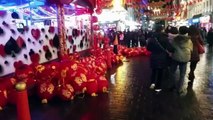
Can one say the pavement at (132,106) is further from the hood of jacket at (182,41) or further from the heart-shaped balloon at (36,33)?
the heart-shaped balloon at (36,33)

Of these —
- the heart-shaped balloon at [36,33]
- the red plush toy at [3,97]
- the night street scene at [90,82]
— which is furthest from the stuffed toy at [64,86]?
the heart-shaped balloon at [36,33]

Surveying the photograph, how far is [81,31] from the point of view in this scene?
15.0m

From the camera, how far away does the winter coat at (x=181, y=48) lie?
7.79 meters

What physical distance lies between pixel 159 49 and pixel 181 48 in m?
0.57

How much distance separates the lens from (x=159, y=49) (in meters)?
8.05

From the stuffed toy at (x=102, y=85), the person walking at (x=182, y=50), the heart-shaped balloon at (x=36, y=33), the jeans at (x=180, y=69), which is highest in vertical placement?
the heart-shaped balloon at (x=36, y=33)

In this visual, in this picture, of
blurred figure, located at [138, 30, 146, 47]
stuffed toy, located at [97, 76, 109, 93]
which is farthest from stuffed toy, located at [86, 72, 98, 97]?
blurred figure, located at [138, 30, 146, 47]

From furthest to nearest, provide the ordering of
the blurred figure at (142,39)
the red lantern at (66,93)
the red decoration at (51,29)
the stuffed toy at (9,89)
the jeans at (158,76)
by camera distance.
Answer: the blurred figure at (142,39)
the red decoration at (51,29)
the jeans at (158,76)
the red lantern at (66,93)
the stuffed toy at (9,89)

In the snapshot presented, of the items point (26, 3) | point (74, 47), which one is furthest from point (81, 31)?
point (26, 3)

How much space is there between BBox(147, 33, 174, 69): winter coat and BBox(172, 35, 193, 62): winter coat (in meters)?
0.14

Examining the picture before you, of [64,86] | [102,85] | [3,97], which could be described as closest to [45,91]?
[64,86]

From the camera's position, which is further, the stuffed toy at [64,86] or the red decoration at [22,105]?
the stuffed toy at [64,86]

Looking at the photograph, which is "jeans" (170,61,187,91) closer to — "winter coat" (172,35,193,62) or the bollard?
"winter coat" (172,35,193,62)

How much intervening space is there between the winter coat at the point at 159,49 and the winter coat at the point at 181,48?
0.47ft
